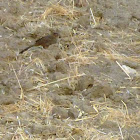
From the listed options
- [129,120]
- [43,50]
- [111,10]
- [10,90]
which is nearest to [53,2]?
[111,10]

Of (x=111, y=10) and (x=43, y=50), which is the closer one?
(x=43, y=50)

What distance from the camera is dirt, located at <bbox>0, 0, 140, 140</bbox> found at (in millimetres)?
3399

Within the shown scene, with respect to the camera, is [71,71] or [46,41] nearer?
[71,71]

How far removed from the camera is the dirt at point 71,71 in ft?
11.2

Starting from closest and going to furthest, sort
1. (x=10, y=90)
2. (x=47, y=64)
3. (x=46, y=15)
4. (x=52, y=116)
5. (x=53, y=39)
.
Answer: (x=52, y=116)
(x=10, y=90)
(x=47, y=64)
(x=53, y=39)
(x=46, y=15)

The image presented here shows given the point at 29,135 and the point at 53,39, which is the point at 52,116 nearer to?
the point at 29,135

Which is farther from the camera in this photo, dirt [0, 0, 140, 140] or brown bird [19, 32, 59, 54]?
brown bird [19, 32, 59, 54]

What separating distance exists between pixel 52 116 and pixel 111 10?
2.34 meters

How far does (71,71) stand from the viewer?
13.6ft

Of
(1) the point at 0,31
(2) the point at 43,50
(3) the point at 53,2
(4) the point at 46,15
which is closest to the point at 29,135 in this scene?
(2) the point at 43,50

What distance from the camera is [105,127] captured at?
134 inches

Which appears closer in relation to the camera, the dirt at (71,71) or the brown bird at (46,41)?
the dirt at (71,71)

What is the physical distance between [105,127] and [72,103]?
1.32 ft

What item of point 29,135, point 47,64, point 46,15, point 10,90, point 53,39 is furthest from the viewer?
point 46,15
